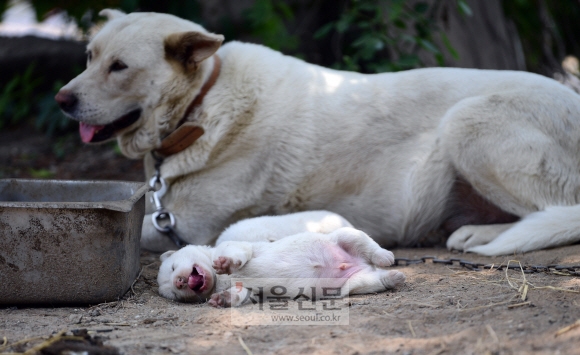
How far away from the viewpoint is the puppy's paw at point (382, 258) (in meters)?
2.87

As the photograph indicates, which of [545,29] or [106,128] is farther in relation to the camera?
[545,29]

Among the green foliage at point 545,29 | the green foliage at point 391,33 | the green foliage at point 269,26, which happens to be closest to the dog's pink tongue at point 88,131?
the green foliage at point 391,33

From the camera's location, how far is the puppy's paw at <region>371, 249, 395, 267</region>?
2.87 meters

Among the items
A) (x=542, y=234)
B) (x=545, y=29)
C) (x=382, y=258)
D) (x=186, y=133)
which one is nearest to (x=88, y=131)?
(x=186, y=133)

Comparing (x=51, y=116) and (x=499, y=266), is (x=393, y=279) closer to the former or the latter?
(x=499, y=266)

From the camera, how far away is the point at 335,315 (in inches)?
98.5

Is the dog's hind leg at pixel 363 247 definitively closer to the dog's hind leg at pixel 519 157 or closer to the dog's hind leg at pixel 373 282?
the dog's hind leg at pixel 373 282

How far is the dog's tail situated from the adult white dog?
0.42 feet

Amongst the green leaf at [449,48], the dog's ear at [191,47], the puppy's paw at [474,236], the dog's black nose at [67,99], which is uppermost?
the dog's ear at [191,47]

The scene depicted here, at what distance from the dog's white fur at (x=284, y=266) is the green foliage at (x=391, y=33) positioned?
9.04ft

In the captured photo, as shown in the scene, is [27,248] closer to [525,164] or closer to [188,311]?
[188,311]

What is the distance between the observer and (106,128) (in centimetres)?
397

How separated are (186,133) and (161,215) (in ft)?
1.82

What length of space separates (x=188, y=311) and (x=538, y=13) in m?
7.31
